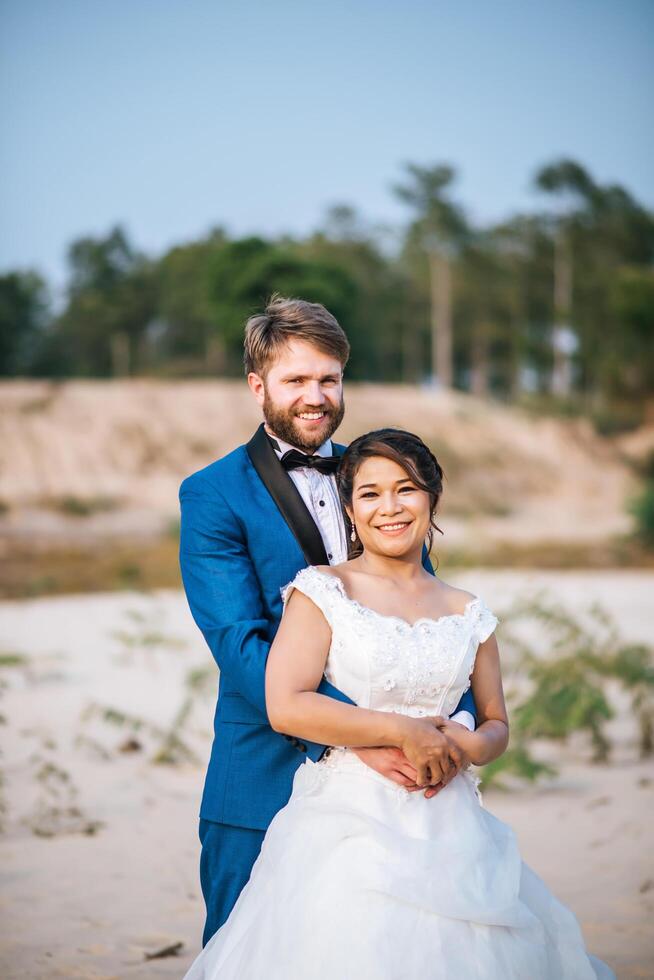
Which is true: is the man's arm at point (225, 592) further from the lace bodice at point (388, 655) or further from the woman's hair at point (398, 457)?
the woman's hair at point (398, 457)

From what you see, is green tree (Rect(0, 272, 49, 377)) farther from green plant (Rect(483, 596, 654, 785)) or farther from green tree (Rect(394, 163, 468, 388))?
green plant (Rect(483, 596, 654, 785))

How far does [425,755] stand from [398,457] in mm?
801

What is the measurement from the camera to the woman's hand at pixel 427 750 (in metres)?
2.65

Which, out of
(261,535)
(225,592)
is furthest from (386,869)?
(261,535)

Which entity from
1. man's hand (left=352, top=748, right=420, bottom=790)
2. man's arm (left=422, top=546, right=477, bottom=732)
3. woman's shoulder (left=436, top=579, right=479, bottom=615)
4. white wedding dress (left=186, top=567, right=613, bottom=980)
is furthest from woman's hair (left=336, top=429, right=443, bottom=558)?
man's hand (left=352, top=748, right=420, bottom=790)

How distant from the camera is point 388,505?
2.83 m

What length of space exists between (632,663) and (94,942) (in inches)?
177

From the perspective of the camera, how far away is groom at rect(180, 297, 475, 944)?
10.1 feet

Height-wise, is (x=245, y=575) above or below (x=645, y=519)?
above

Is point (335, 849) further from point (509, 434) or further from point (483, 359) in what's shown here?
point (483, 359)

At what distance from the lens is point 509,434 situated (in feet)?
129

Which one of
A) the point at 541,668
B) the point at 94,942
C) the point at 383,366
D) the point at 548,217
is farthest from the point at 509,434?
the point at 94,942

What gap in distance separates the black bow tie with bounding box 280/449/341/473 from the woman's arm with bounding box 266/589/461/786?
577 millimetres

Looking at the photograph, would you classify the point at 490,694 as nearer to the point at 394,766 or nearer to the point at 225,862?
the point at 394,766
